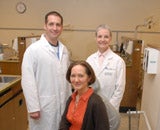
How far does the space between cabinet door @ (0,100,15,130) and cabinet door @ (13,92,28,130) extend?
0.36 ft

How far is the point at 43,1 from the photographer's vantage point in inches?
217

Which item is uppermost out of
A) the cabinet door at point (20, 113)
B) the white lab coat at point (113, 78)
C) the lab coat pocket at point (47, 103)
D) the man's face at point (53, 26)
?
the man's face at point (53, 26)

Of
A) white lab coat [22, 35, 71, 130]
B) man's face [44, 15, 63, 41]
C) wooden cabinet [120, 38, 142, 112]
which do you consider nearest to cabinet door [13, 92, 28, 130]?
white lab coat [22, 35, 71, 130]

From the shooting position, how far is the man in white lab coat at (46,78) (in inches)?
70.7

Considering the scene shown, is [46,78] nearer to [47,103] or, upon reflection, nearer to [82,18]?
[47,103]

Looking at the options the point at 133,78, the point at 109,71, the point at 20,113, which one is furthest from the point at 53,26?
the point at 133,78

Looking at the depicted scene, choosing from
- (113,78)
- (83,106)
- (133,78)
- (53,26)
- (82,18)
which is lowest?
(133,78)

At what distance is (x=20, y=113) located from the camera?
260 centimetres

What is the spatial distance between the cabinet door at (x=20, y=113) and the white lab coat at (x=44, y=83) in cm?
61

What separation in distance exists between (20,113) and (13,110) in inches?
8.9

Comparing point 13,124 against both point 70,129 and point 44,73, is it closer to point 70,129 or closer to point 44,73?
point 44,73

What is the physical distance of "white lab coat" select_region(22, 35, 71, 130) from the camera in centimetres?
179

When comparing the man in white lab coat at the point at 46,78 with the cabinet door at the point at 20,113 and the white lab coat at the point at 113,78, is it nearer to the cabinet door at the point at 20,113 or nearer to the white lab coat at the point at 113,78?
the white lab coat at the point at 113,78

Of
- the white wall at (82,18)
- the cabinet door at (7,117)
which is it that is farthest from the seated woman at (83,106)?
the white wall at (82,18)
